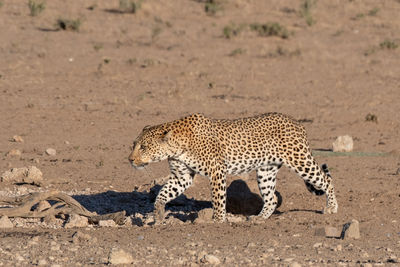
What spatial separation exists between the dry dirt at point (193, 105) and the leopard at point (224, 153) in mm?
439

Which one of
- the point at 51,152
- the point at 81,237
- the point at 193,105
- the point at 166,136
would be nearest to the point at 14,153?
the point at 51,152

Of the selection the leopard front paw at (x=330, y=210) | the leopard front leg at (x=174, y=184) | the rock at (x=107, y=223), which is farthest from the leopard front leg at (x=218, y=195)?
the leopard front paw at (x=330, y=210)

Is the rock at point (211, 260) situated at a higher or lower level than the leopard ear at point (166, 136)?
lower

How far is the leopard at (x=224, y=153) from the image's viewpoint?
10.3 m

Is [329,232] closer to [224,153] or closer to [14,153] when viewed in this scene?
[224,153]

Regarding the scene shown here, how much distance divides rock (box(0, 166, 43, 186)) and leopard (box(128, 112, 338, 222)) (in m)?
2.37

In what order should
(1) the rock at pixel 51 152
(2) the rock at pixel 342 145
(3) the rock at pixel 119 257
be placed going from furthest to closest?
(2) the rock at pixel 342 145 < (1) the rock at pixel 51 152 < (3) the rock at pixel 119 257

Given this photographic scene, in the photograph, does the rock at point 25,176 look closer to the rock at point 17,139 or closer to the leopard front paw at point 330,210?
the rock at point 17,139

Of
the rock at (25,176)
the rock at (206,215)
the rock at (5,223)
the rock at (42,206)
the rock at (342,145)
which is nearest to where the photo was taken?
the rock at (5,223)

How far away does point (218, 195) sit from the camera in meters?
10.3

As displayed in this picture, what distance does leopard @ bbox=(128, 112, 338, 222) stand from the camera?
10289 millimetres

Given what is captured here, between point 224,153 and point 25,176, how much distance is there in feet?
10.7

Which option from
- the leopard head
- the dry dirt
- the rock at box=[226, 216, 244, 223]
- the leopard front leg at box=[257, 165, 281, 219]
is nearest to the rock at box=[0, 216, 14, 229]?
the dry dirt

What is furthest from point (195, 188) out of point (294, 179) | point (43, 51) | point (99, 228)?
point (43, 51)
